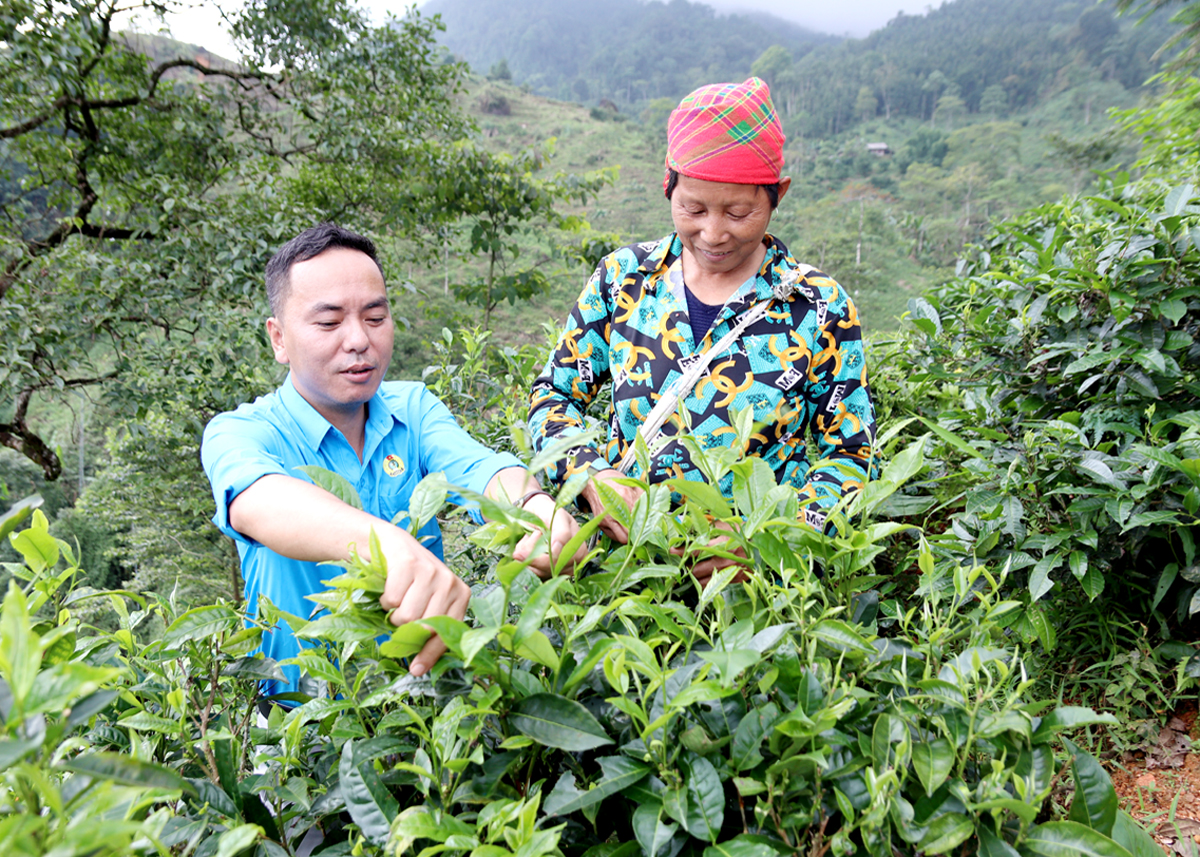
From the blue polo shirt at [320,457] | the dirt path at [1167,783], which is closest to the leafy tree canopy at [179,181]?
the blue polo shirt at [320,457]

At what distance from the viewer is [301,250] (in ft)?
5.04

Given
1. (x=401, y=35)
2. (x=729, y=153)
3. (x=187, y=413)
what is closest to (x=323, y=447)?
(x=729, y=153)

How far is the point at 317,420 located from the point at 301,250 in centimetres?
37

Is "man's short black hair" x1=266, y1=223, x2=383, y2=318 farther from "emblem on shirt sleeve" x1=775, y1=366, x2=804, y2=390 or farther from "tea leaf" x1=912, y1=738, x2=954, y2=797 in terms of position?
"tea leaf" x1=912, y1=738, x2=954, y2=797

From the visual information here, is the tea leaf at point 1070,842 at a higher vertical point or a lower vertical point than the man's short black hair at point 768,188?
lower

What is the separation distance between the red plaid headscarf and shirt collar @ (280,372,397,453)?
2.92 feet

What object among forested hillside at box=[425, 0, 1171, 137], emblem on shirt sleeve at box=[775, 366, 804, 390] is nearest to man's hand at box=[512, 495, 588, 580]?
emblem on shirt sleeve at box=[775, 366, 804, 390]

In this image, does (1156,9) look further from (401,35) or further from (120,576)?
(120,576)

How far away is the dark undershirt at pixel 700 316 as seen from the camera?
178 centimetres

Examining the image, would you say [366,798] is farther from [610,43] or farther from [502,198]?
[610,43]

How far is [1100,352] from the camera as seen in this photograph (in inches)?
72.9

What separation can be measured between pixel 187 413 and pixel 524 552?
19.1 feet

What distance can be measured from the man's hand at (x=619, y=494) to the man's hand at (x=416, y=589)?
0.21 metres

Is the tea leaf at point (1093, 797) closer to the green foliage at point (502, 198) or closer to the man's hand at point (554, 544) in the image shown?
the man's hand at point (554, 544)
